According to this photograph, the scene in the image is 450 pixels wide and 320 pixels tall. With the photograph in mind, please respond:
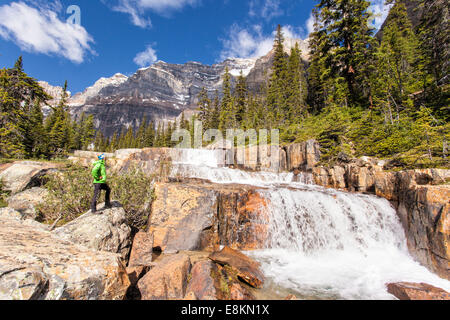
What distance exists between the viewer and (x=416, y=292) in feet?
16.1

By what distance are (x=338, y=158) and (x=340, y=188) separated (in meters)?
3.06

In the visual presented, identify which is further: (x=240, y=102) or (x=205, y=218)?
(x=240, y=102)

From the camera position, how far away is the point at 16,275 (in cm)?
251

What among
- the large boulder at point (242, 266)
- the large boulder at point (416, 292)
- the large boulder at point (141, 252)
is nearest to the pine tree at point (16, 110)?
the large boulder at point (141, 252)

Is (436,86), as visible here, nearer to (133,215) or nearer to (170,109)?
(133,215)

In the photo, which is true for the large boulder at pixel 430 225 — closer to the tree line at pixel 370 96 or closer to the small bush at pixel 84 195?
the tree line at pixel 370 96

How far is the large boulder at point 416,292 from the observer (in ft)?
15.4

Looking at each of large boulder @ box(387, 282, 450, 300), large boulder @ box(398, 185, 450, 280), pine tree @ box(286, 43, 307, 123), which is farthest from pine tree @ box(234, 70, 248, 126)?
large boulder @ box(387, 282, 450, 300)

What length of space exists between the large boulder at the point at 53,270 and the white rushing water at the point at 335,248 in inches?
184

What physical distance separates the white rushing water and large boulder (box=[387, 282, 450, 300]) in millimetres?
265

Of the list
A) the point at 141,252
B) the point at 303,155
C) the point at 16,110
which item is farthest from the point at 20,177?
the point at 303,155

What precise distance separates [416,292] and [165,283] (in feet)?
22.3

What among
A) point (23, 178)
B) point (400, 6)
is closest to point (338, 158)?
point (23, 178)

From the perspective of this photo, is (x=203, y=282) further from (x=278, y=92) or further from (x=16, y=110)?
(x=278, y=92)
